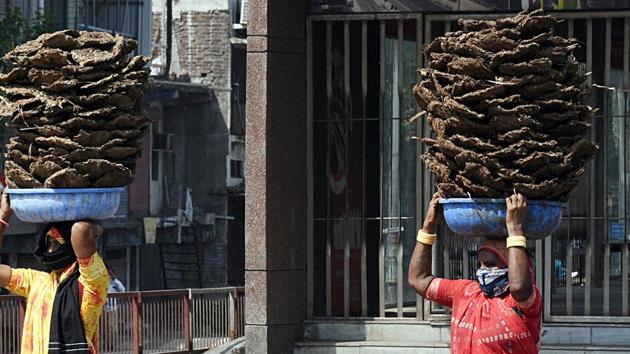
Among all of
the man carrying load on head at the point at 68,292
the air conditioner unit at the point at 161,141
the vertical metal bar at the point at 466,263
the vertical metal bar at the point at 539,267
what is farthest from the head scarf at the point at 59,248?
the air conditioner unit at the point at 161,141

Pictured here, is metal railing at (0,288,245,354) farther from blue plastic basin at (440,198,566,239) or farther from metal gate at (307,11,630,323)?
blue plastic basin at (440,198,566,239)

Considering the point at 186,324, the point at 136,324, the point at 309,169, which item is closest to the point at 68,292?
the point at 309,169

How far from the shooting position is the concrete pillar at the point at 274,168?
13.7 m

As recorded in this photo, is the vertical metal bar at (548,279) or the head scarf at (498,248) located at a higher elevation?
the head scarf at (498,248)

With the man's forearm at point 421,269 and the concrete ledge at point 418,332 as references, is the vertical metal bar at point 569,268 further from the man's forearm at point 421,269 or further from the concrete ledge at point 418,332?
the man's forearm at point 421,269

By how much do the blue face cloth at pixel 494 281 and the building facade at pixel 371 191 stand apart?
600 centimetres

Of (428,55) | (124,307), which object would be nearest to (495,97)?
(428,55)

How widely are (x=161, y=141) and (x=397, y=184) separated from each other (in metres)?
22.7

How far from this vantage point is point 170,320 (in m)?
18.9

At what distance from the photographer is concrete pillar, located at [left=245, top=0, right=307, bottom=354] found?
13.7 meters

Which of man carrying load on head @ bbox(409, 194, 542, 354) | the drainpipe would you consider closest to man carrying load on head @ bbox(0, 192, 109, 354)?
man carrying load on head @ bbox(409, 194, 542, 354)

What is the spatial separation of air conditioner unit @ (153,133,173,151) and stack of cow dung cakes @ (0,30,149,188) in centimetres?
2789

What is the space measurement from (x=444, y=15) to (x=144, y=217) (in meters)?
21.5

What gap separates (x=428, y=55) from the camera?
8.11 metres
